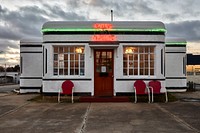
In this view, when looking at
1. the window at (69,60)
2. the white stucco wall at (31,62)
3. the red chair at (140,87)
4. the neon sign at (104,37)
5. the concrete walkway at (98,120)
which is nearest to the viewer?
the concrete walkway at (98,120)

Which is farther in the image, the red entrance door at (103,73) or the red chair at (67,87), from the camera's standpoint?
the red entrance door at (103,73)

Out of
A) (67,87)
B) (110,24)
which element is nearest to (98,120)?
(67,87)

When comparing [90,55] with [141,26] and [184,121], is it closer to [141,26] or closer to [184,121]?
[141,26]

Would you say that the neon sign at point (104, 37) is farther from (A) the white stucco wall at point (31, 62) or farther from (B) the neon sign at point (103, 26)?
(A) the white stucco wall at point (31, 62)

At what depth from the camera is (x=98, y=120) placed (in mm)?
9359

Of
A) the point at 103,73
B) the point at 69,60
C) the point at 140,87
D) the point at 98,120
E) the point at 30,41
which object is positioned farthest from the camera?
Result: the point at 30,41

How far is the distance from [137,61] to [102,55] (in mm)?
1866

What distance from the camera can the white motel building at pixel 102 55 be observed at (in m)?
15.0

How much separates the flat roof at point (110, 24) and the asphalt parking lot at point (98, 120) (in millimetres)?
4550

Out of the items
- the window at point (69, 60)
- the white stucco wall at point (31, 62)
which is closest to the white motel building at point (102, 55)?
the window at point (69, 60)

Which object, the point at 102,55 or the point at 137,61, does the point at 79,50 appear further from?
the point at 137,61

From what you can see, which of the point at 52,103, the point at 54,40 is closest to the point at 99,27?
the point at 54,40

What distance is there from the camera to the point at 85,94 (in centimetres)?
1510

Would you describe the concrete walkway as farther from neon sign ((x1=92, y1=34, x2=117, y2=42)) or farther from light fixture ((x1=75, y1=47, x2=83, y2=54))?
neon sign ((x1=92, y1=34, x2=117, y2=42))
